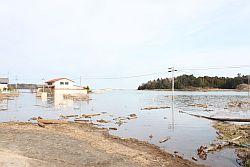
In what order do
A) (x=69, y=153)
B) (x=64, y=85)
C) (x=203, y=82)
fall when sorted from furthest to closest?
(x=203, y=82)
(x=64, y=85)
(x=69, y=153)

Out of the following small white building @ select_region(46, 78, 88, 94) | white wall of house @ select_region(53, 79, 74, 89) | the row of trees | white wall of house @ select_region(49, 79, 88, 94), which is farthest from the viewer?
the row of trees

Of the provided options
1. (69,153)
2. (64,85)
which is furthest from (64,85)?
(69,153)

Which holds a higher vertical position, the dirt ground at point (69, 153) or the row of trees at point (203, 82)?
the row of trees at point (203, 82)

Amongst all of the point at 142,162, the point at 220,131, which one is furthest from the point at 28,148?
the point at 220,131

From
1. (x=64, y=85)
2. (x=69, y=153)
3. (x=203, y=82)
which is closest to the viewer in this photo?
(x=69, y=153)

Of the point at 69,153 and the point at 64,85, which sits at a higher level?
the point at 64,85

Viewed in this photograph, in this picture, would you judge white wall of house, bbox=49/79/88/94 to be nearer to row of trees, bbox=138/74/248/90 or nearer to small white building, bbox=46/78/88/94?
small white building, bbox=46/78/88/94

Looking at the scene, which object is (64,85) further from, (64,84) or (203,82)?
(203,82)

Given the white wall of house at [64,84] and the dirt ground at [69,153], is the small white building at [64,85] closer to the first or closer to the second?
the white wall of house at [64,84]

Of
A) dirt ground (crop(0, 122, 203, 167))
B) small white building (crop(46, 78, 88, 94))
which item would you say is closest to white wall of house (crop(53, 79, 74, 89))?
small white building (crop(46, 78, 88, 94))

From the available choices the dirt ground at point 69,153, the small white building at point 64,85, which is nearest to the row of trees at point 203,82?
the small white building at point 64,85

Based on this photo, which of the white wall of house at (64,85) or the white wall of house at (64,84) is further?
the white wall of house at (64,84)

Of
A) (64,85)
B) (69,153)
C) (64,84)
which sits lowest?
(69,153)

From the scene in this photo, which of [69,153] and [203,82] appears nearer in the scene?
[69,153]
